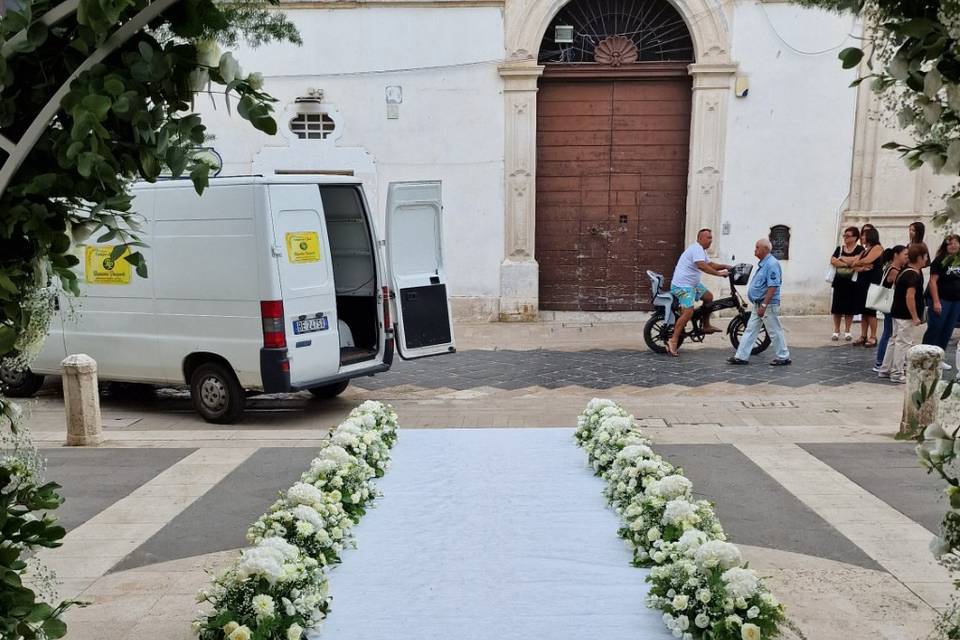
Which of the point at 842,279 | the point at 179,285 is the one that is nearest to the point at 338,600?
the point at 179,285

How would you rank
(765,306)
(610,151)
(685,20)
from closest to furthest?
(765,306)
(685,20)
(610,151)

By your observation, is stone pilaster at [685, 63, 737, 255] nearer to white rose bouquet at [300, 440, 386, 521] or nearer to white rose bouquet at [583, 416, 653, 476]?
white rose bouquet at [583, 416, 653, 476]

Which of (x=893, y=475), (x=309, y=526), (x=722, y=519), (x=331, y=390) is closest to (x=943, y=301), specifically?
(x=893, y=475)

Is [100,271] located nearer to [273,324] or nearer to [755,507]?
[273,324]

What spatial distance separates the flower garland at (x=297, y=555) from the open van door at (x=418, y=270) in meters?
3.81

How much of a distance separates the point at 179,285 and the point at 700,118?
9.35 metres

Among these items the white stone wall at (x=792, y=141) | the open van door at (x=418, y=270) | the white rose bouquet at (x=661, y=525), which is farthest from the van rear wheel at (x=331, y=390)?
the white stone wall at (x=792, y=141)

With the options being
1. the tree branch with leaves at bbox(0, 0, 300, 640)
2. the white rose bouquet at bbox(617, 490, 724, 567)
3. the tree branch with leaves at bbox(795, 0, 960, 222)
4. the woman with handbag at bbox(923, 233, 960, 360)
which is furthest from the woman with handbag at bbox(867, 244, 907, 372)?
the tree branch with leaves at bbox(0, 0, 300, 640)

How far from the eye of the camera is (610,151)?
14.5 metres

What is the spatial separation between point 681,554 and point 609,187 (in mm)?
Answer: 11493

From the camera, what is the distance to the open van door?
924 cm

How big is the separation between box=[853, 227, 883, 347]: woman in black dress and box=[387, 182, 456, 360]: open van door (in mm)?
6167

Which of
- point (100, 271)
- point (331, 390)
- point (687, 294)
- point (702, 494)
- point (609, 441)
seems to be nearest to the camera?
point (609, 441)

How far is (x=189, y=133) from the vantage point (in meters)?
1.96
